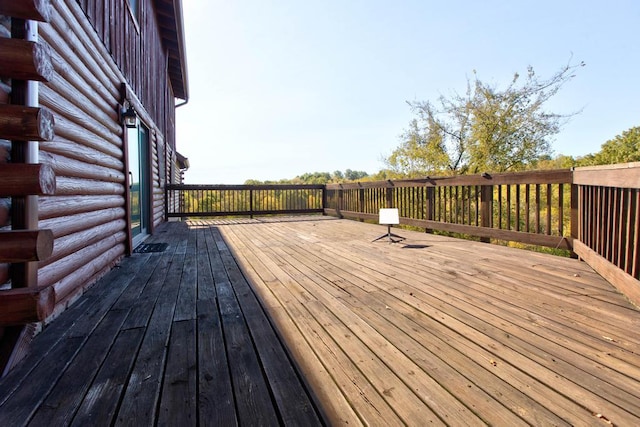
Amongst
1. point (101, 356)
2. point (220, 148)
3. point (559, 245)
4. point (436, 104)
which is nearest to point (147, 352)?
point (101, 356)

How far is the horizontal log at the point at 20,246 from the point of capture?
3.69 feet

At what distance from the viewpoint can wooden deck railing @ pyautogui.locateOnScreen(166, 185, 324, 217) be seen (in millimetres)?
7949

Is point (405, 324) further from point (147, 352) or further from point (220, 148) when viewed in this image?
point (220, 148)

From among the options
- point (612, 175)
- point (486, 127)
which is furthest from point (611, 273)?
point (486, 127)

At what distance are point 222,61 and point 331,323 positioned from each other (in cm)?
1145

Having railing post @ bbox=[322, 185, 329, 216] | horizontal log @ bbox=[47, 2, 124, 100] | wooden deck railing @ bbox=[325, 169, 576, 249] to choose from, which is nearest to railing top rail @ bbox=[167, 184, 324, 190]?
railing post @ bbox=[322, 185, 329, 216]

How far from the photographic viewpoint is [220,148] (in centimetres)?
3155

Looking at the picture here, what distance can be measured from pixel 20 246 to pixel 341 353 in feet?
4.30

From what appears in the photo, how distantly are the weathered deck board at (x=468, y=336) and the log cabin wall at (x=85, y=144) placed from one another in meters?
1.20

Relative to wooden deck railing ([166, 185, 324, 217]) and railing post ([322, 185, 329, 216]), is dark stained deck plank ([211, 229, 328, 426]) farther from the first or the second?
railing post ([322, 185, 329, 216])

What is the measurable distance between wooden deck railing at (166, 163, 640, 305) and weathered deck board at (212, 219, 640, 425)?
0.28 m

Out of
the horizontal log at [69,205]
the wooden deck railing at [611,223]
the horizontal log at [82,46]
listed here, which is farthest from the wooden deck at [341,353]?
the horizontal log at [82,46]

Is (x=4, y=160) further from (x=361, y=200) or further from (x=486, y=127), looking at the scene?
(x=486, y=127)

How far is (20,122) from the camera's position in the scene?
1.19 metres
